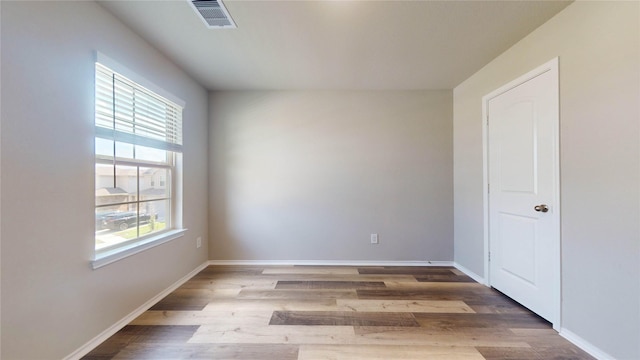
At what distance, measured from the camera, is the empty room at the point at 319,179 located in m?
1.44

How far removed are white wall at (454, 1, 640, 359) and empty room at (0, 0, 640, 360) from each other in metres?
0.01

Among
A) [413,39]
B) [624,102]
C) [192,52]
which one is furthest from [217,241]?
[624,102]

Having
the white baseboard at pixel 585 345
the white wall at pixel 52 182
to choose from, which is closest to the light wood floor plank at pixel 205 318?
the white wall at pixel 52 182

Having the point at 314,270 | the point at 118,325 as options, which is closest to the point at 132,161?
the point at 118,325

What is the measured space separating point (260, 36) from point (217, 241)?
8.38ft

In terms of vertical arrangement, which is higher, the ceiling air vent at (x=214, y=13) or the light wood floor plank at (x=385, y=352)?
the ceiling air vent at (x=214, y=13)

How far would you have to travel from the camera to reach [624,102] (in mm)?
1454

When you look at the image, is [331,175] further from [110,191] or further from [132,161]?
[110,191]

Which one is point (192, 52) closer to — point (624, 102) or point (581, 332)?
point (624, 102)

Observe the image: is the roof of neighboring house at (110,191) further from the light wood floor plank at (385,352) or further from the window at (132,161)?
the light wood floor plank at (385,352)

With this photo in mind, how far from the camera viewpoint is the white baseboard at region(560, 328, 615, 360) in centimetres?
157

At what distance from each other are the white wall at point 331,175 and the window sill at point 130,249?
0.84m

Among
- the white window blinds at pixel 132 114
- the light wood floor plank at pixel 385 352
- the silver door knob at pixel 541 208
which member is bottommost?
the light wood floor plank at pixel 385 352

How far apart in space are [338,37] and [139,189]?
2.20 m
